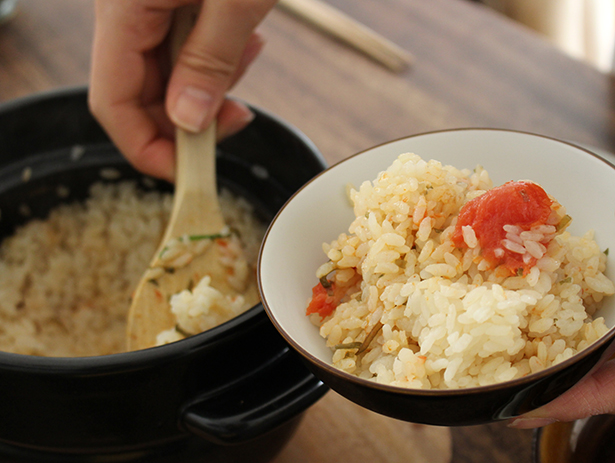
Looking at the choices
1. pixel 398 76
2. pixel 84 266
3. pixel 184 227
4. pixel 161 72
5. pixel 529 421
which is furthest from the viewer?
pixel 398 76

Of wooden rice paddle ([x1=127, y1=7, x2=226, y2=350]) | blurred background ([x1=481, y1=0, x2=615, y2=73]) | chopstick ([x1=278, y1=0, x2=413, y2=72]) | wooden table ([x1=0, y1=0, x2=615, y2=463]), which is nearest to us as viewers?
wooden rice paddle ([x1=127, y1=7, x2=226, y2=350])

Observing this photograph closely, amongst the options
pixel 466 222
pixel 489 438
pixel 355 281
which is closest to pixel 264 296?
pixel 355 281

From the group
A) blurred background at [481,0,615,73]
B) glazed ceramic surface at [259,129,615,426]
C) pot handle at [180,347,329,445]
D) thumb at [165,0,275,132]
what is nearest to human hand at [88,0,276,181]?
thumb at [165,0,275,132]

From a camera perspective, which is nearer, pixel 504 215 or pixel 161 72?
pixel 504 215

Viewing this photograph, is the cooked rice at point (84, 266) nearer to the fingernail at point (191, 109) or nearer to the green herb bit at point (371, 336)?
the fingernail at point (191, 109)

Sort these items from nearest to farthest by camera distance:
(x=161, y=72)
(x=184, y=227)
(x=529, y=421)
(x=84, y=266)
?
1. (x=529, y=421)
2. (x=184, y=227)
3. (x=84, y=266)
4. (x=161, y=72)

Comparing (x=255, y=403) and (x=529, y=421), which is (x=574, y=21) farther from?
(x=255, y=403)

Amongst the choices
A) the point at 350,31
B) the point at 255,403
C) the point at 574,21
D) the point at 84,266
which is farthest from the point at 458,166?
the point at 574,21

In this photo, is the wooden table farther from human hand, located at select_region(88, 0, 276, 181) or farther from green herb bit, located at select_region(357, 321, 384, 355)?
green herb bit, located at select_region(357, 321, 384, 355)
